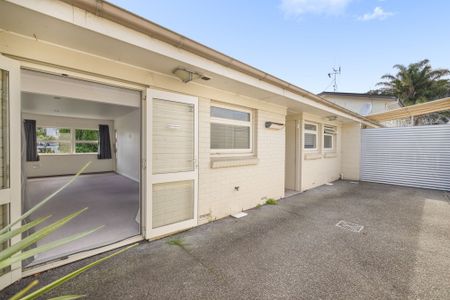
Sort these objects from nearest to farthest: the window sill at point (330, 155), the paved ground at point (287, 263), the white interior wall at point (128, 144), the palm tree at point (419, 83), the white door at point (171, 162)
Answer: the paved ground at point (287, 263) < the white door at point (171, 162) < the window sill at point (330, 155) < the white interior wall at point (128, 144) < the palm tree at point (419, 83)

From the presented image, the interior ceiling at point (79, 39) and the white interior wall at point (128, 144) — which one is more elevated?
the interior ceiling at point (79, 39)

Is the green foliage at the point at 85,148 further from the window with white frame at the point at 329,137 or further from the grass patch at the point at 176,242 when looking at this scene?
the window with white frame at the point at 329,137

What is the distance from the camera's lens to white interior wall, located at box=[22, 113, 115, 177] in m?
8.44

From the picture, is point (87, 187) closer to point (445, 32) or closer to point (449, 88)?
point (445, 32)

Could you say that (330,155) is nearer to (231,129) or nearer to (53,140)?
(231,129)

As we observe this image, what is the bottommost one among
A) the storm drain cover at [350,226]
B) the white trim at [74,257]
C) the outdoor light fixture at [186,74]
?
the storm drain cover at [350,226]

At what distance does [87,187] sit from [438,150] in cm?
1179

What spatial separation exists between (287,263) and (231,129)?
278 cm

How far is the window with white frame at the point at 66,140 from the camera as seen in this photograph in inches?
346

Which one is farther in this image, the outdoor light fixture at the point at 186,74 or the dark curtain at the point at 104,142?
the dark curtain at the point at 104,142

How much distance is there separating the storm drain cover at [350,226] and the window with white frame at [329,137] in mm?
4484

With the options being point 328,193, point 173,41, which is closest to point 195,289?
point 173,41

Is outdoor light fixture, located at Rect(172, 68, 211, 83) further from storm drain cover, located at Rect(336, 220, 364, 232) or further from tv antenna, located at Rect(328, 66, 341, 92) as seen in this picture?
tv antenna, located at Rect(328, 66, 341, 92)

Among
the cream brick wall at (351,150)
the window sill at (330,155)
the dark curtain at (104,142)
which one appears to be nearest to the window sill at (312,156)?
the window sill at (330,155)
